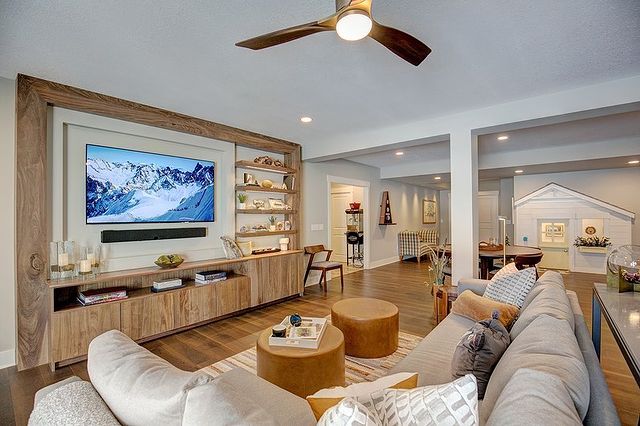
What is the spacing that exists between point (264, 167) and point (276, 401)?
367cm

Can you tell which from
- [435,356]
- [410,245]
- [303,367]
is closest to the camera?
[435,356]

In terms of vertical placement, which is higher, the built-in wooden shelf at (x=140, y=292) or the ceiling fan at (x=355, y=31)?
the ceiling fan at (x=355, y=31)

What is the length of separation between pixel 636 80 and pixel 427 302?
3246 mm

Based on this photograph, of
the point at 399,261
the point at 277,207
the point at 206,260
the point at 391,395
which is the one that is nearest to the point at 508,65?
the point at 391,395

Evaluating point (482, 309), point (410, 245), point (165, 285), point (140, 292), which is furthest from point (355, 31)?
point (410, 245)

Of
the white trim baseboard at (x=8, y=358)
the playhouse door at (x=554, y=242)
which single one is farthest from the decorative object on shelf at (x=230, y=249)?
the playhouse door at (x=554, y=242)

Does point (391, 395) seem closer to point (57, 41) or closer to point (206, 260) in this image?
point (57, 41)

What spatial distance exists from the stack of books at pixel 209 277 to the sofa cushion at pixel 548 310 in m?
3.10

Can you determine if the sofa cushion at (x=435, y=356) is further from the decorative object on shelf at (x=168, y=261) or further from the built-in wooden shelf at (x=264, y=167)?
the built-in wooden shelf at (x=264, y=167)

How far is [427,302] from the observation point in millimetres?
4402

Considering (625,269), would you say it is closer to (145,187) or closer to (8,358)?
(145,187)

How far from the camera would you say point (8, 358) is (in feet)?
8.58

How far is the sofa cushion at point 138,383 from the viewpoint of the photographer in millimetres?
800

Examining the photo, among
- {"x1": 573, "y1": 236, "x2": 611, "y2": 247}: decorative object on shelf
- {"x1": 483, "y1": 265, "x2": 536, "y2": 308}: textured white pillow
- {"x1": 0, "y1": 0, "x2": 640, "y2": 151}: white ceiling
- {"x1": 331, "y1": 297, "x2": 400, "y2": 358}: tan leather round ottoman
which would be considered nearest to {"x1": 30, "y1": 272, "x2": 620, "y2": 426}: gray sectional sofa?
{"x1": 483, "y1": 265, "x2": 536, "y2": 308}: textured white pillow
